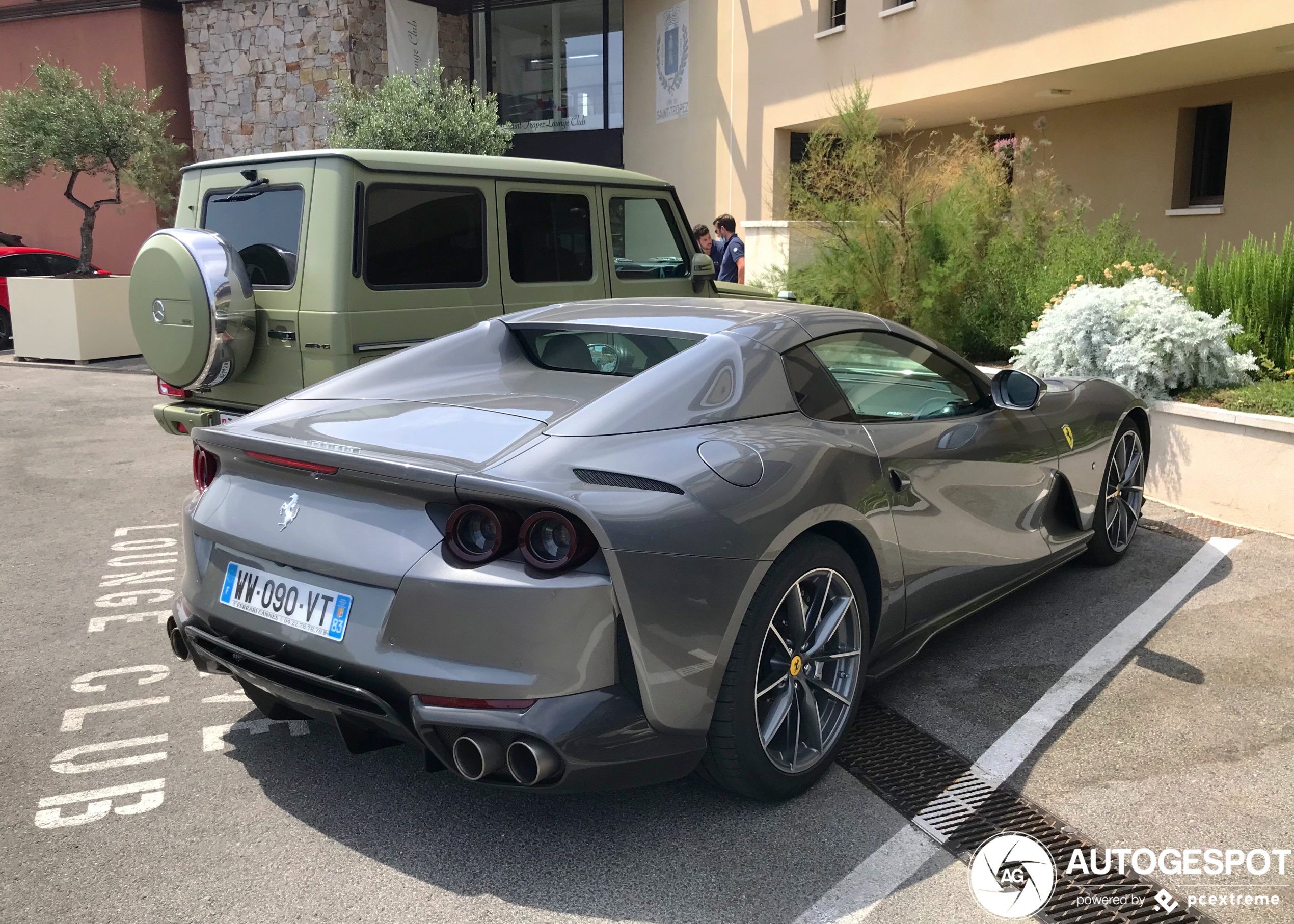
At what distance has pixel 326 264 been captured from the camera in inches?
241

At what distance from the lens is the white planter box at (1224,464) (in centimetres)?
648

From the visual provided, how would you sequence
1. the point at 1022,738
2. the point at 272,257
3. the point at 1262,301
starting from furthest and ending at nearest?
the point at 1262,301 < the point at 272,257 < the point at 1022,738

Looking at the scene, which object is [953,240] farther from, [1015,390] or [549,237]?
[1015,390]

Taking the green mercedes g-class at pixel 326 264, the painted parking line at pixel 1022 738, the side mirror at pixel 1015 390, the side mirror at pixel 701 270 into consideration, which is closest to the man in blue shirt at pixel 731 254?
the side mirror at pixel 701 270

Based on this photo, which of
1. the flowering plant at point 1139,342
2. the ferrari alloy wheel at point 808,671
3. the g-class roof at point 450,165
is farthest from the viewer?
the flowering plant at point 1139,342

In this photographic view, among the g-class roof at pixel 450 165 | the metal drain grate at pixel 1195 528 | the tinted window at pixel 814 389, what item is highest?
the g-class roof at pixel 450 165

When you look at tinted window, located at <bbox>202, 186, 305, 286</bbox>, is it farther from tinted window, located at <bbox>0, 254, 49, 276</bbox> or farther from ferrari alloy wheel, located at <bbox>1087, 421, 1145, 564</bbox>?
tinted window, located at <bbox>0, 254, 49, 276</bbox>

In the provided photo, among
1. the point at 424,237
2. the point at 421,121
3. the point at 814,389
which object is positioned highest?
the point at 421,121

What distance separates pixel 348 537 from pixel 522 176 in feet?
15.0

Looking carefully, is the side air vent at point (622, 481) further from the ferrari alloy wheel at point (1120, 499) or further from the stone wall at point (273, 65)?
the stone wall at point (273, 65)

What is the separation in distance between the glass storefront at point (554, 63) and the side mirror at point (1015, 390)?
20.5 meters

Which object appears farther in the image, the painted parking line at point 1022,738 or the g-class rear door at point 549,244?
the g-class rear door at point 549,244

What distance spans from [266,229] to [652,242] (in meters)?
2.83
